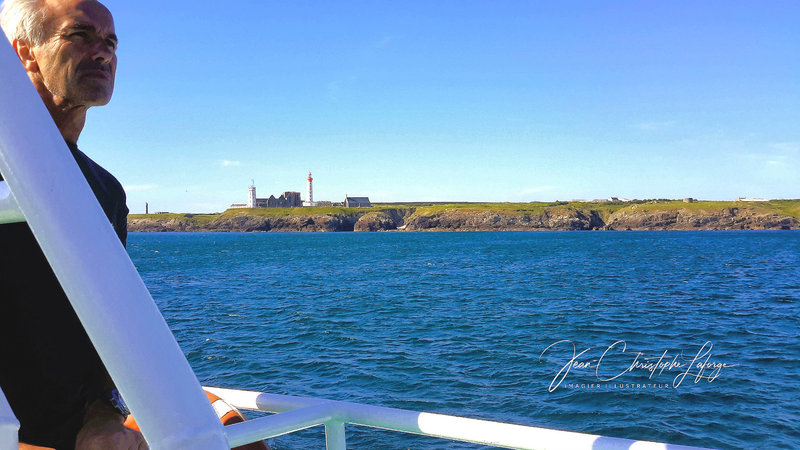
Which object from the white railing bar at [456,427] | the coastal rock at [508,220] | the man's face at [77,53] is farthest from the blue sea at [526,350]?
the coastal rock at [508,220]

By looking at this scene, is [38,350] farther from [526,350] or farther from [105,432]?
[526,350]

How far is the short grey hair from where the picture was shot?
1279 mm

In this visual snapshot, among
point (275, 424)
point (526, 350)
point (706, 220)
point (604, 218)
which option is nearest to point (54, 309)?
point (275, 424)

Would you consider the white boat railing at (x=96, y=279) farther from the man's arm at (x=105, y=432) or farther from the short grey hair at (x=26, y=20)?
the short grey hair at (x=26, y=20)

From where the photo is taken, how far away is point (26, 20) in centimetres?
129

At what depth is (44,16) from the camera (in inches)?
50.3

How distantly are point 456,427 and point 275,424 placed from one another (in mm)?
703

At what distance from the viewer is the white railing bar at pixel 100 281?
65 centimetres

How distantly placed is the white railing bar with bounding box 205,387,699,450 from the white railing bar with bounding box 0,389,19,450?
157 centimetres

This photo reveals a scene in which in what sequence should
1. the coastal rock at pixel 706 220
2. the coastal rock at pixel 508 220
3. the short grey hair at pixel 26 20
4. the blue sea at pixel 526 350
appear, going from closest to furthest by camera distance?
the short grey hair at pixel 26 20
the blue sea at pixel 526 350
the coastal rock at pixel 706 220
the coastal rock at pixel 508 220

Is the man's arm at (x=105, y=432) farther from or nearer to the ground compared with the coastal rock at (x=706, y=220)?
farther from the ground

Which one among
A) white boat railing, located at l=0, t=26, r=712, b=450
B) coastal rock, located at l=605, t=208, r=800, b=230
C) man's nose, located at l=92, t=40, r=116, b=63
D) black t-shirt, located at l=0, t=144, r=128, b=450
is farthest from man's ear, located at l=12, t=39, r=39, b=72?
coastal rock, located at l=605, t=208, r=800, b=230

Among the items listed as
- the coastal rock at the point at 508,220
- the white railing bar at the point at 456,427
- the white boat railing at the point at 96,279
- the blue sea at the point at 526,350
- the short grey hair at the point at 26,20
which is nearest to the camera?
the white boat railing at the point at 96,279

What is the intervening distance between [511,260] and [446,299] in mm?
36677
